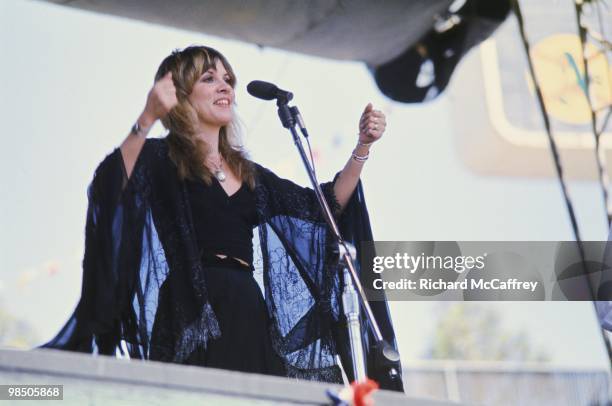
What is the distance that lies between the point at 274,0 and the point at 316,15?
160mm

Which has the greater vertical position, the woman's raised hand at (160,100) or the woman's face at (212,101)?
the woman's face at (212,101)

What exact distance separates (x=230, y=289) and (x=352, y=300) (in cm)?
32

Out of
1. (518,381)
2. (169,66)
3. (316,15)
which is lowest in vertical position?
(518,381)

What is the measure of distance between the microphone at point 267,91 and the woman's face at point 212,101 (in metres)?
0.17

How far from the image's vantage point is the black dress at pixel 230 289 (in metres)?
2.33

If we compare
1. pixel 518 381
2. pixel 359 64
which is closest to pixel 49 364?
pixel 359 64

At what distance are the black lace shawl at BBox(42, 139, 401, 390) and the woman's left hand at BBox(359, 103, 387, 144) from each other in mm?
203

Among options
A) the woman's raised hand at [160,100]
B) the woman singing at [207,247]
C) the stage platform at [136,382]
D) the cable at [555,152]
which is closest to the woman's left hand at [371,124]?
the woman singing at [207,247]

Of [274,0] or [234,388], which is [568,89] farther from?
[234,388]

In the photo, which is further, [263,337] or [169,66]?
[169,66]

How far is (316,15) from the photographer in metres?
3.06

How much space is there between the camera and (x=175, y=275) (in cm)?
235

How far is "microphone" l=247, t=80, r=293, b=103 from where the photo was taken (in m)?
2.43

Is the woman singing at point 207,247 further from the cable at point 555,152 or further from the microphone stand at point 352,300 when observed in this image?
the cable at point 555,152
